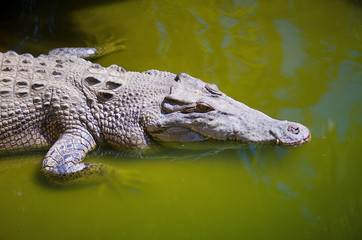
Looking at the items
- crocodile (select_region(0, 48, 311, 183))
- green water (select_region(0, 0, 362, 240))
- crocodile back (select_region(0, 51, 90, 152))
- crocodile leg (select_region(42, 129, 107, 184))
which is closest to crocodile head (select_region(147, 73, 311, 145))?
crocodile (select_region(0, 48, 311, 183))

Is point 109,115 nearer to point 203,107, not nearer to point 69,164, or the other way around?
point 69,164

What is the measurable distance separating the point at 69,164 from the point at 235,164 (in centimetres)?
163

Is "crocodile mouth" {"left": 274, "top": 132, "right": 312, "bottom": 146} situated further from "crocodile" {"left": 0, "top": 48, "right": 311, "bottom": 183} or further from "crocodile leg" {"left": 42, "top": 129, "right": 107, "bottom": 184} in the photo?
"crocodile leg" {"left": 42, "top": 129, "right": 107, "bottom": 184}

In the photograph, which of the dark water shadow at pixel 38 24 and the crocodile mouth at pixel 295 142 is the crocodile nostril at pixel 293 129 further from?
the dark water shadow at pixel 38 24

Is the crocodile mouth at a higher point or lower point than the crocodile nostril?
lower

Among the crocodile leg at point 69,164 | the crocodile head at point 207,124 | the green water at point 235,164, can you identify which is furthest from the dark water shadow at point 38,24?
the crocodile head at point 207,124

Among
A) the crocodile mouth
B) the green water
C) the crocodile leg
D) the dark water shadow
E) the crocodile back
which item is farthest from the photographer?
the dark water shadow

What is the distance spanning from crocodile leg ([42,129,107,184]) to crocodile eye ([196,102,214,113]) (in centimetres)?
111

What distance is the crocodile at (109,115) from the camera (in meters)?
3.21

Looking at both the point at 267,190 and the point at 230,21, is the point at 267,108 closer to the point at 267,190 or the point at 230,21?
the point at 267,190

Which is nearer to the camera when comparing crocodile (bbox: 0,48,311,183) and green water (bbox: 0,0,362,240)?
green water (bbox: 0,0,362,240)

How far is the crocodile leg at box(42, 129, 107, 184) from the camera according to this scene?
3.00 meters

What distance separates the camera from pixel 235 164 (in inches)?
124

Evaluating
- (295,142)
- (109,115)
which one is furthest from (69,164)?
(295,142)
